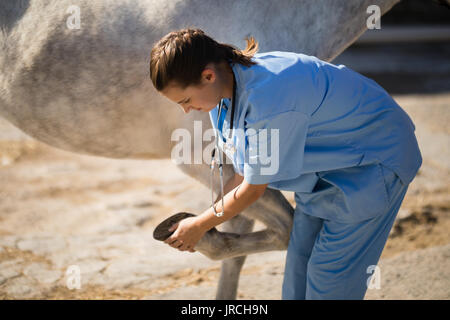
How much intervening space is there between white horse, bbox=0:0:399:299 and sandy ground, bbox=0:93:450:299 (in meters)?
0.96

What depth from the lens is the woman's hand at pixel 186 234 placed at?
5.15 ft

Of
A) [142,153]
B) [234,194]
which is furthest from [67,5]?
[234,194]

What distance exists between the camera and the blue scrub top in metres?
1.31

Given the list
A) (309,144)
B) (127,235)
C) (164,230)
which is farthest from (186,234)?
(127,235)

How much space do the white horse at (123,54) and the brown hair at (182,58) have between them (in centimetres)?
48

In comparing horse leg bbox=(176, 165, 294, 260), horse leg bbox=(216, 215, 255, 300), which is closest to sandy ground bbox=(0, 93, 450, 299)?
horse leg bbox=(216, 215, 255, 300)

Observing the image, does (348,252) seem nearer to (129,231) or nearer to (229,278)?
(229,278)

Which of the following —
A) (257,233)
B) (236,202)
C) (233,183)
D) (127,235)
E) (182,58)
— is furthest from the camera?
(127,235)

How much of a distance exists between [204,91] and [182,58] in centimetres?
11

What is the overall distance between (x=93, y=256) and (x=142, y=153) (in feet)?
4.23

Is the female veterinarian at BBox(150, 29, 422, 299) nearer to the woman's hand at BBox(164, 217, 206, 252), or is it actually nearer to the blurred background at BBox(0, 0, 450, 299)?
the woman's hand at BBox(164, 217, 206, 252)

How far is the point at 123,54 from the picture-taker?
1778 millimetres

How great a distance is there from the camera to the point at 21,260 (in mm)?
2941

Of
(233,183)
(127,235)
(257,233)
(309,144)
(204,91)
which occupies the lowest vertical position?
(127,235)
